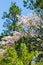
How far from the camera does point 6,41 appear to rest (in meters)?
24.8

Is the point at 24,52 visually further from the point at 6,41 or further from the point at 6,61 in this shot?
the point at 6,41

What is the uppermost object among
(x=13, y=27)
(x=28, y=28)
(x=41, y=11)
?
(x=41, y=11)

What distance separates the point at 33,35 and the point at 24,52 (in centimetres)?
1137

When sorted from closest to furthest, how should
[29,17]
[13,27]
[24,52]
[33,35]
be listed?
[24,52] < [33,35] < [29,17] < [13,27]

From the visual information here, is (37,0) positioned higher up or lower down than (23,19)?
higher up

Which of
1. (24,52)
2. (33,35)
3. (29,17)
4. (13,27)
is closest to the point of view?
(24,52)

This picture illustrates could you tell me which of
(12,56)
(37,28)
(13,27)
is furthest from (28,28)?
(12,56)

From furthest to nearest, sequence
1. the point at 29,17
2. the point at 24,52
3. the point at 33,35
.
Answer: the point at 29,17
the point at 33,35
the point at 24,52

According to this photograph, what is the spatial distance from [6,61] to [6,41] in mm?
14080

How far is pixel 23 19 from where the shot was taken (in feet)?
78.9

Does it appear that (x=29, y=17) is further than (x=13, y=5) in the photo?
No

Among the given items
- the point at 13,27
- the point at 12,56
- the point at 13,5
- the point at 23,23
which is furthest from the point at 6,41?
the point at 12,56

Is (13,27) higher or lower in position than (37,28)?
lower

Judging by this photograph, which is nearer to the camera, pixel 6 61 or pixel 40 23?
pixel 6 61
